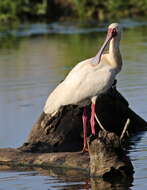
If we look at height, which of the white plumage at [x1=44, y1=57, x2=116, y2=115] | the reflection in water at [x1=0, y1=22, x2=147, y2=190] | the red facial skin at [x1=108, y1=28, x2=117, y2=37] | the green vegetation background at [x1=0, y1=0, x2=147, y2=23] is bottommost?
the green vegetation background at [x1=0, y1=0, x2=147, y2=23]

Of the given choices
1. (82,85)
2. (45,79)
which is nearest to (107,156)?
(82,85)

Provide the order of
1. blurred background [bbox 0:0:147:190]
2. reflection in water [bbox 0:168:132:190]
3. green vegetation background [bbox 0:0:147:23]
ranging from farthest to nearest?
1. green vegetation background [bbox 0:0:147:23]
2. blurred background [bbox 0:0:147:190]
3. reflection in water [bbox 0:168:132:190]

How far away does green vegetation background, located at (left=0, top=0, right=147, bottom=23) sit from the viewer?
135 ft

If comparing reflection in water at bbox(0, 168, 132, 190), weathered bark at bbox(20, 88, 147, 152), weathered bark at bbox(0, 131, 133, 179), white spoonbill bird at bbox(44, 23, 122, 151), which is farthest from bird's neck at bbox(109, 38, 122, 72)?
reflection in water at bbox(0, 168, 132, 190)

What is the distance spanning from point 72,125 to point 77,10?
29471 mm

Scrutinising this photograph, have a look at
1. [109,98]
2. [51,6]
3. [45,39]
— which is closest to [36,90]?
[109,98]

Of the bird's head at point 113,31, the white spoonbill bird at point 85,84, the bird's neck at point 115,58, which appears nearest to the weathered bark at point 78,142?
the white spoonbill bird at point 85,84

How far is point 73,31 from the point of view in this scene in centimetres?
3512

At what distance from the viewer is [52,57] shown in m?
25.5

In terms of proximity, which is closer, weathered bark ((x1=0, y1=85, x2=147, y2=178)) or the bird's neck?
weathered bark ((x1=0, y1=85, x2=147, y2=178))

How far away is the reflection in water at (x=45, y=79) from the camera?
11102 millimetres

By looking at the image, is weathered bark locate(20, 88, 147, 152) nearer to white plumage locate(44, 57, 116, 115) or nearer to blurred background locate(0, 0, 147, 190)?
blurred background locate(0, 0, 147, 190)

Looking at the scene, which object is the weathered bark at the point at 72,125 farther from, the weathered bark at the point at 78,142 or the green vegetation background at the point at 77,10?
the green vegetation background at the point at 77,10

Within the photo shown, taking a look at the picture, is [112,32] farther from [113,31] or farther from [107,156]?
[107,156]
